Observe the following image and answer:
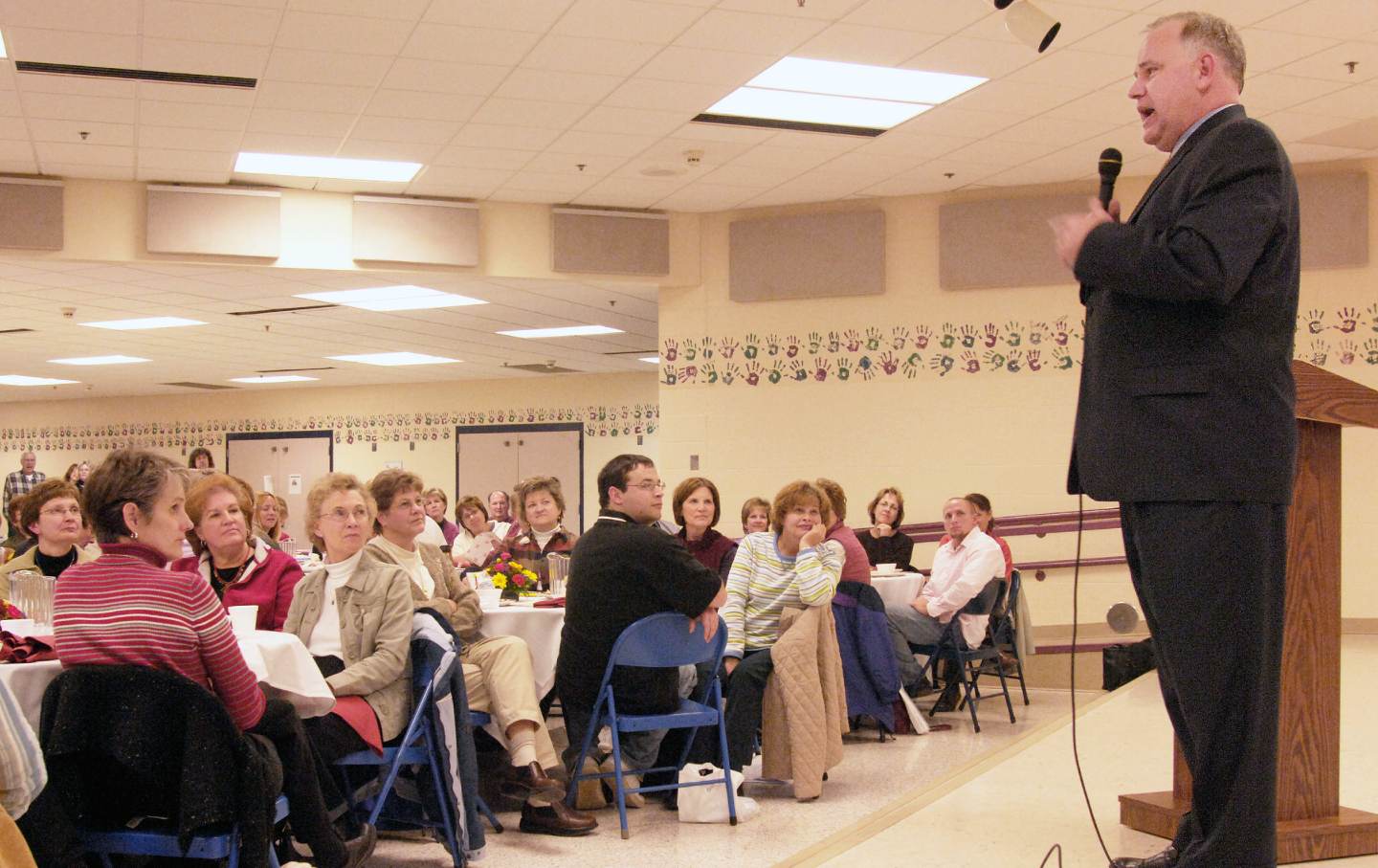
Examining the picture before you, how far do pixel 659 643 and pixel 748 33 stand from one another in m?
3.07

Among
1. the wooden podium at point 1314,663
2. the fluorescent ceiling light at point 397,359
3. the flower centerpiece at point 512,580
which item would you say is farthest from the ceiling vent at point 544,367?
the wooden podium at point 1314,663

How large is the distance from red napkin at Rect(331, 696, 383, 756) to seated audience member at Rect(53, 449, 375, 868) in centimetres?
55

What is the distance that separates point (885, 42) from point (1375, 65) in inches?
104

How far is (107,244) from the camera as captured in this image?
8.30m

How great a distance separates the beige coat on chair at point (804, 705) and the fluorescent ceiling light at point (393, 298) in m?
6.12

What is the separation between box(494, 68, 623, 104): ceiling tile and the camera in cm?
652

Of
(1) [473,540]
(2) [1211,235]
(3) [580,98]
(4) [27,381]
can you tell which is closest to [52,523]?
(3) [580,98]

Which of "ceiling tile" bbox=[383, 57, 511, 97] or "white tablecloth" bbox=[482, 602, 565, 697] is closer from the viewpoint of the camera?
"white tablecloth" bbox=[482, 602, 565, 697]

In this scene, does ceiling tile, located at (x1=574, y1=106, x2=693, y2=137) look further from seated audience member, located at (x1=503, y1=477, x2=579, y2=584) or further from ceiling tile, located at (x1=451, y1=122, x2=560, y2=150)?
seated audience member, located at (x1=503, y1=477, x2=579, y2=584)

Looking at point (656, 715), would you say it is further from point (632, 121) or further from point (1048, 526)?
point (1048, 526)

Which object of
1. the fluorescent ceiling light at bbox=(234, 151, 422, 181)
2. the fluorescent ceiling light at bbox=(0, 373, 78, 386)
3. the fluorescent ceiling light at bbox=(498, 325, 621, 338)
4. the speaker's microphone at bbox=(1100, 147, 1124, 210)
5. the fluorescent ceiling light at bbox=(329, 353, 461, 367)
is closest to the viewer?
the speaker's microphone at bbox=(1100, 147, 1124, 210)

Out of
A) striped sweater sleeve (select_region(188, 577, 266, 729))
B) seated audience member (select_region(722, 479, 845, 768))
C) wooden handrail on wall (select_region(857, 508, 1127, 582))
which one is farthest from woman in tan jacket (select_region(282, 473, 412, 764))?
wooden handrail on wall (select_region(857, 508, 1127, 582))

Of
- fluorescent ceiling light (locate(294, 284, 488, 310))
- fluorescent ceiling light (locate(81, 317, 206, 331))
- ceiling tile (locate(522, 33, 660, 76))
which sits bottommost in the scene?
fluorescent ceiling light (locate(81, 317, 206, 331))

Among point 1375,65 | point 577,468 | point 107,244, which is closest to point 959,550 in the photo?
point 1375,65
